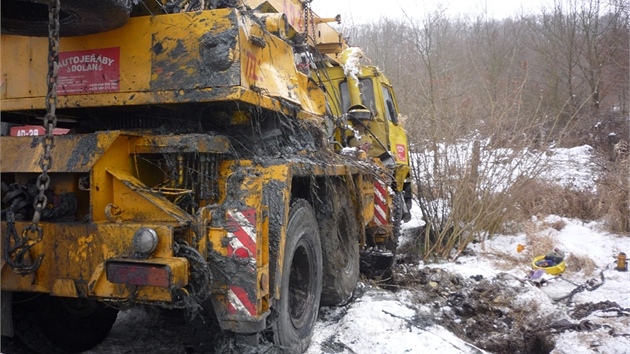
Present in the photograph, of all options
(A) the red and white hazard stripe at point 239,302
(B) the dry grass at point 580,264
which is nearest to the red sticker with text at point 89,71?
(A) the red and white hazard stripe at point 239,302

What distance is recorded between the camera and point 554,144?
943 centimetres

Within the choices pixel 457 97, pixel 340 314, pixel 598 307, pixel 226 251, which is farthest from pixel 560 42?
pixel 226 251

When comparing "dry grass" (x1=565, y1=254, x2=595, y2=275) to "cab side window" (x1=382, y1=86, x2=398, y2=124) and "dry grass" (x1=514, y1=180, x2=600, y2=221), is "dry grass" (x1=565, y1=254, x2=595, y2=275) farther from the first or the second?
"cab side window" (x1=382, y1=86, x2=398, y2=124)

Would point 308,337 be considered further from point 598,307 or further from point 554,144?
point 554,144

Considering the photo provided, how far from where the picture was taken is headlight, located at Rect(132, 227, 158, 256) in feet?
8.94

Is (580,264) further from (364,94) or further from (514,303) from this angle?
(364,94)

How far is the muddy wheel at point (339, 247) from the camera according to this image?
462cm

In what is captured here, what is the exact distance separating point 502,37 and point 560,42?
2541 mm

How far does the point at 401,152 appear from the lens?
809 cm

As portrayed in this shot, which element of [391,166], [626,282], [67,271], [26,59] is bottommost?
[626,282]

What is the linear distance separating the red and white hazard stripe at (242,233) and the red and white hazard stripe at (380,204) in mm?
3753

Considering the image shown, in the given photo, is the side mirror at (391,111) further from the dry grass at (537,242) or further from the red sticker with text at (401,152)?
the dry grass at (537,242)

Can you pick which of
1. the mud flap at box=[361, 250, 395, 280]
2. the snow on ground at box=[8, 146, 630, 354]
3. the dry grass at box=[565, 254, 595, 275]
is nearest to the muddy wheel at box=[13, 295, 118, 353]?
the snow on ground at box=[8, 146, 630, 354]

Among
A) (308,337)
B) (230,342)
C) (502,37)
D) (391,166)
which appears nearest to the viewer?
(230,342)
